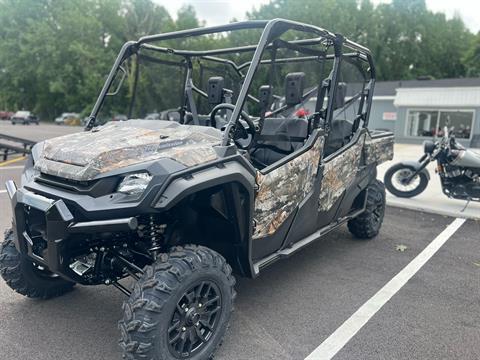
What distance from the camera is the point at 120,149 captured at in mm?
2523

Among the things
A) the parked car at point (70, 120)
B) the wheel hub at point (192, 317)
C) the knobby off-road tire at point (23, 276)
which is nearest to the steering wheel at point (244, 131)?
the wheel hub at point (192, 317)

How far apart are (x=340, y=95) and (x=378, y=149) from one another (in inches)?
45.5

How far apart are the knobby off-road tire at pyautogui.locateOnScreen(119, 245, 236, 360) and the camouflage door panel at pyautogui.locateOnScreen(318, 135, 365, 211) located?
1.48 m

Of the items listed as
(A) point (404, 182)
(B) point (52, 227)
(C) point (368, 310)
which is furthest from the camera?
(A) point (404, 182)

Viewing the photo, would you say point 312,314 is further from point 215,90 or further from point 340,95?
point 215,90

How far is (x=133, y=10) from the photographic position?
169ft

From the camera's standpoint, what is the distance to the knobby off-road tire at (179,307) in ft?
7.47

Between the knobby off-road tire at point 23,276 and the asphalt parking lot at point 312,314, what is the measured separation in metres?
0.12

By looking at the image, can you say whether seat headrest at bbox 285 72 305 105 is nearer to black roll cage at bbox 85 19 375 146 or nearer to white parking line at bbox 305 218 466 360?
black roll cage at bbox 85 19 375 146

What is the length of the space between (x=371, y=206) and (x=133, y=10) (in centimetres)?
5270

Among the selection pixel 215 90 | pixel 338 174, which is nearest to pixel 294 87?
pixel 338 174

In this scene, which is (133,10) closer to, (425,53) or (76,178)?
(425,53)

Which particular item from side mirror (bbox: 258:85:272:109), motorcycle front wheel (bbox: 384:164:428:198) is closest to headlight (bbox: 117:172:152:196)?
side mirror (bbox: 258:85:272:109)

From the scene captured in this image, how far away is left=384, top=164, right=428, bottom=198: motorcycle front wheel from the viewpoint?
768 cm
